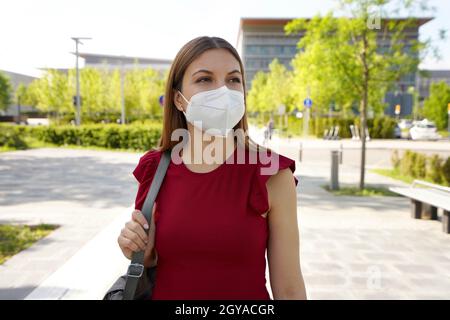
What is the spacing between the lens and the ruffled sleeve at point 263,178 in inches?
58.1

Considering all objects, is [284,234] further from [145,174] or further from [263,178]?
[145,174]

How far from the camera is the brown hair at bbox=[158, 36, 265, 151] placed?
5.27 ft

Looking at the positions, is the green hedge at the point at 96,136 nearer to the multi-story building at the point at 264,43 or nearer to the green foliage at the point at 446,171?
the green foliage at the point at 446,171

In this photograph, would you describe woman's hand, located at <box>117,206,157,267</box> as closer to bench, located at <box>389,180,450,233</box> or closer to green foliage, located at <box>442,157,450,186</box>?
bench, located at <box>389,180,450,233</box>

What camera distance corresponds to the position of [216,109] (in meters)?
1.71

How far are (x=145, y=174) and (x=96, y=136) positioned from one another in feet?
71.1

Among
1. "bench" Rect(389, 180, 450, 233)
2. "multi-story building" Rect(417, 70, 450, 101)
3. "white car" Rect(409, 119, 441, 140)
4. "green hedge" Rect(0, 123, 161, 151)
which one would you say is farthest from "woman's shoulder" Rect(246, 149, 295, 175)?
"white car" Rect(409, 119, 441, 140)

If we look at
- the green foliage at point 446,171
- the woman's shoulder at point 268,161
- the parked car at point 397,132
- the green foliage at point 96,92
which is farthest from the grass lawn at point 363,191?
the green foliage at point 96,92

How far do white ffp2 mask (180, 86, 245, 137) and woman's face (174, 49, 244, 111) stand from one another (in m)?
0.02

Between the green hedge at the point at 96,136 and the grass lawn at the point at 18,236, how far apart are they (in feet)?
45.7

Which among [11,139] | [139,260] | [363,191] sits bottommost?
[363,191]

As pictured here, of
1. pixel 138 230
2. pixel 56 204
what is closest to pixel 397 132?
pixel 56 204
